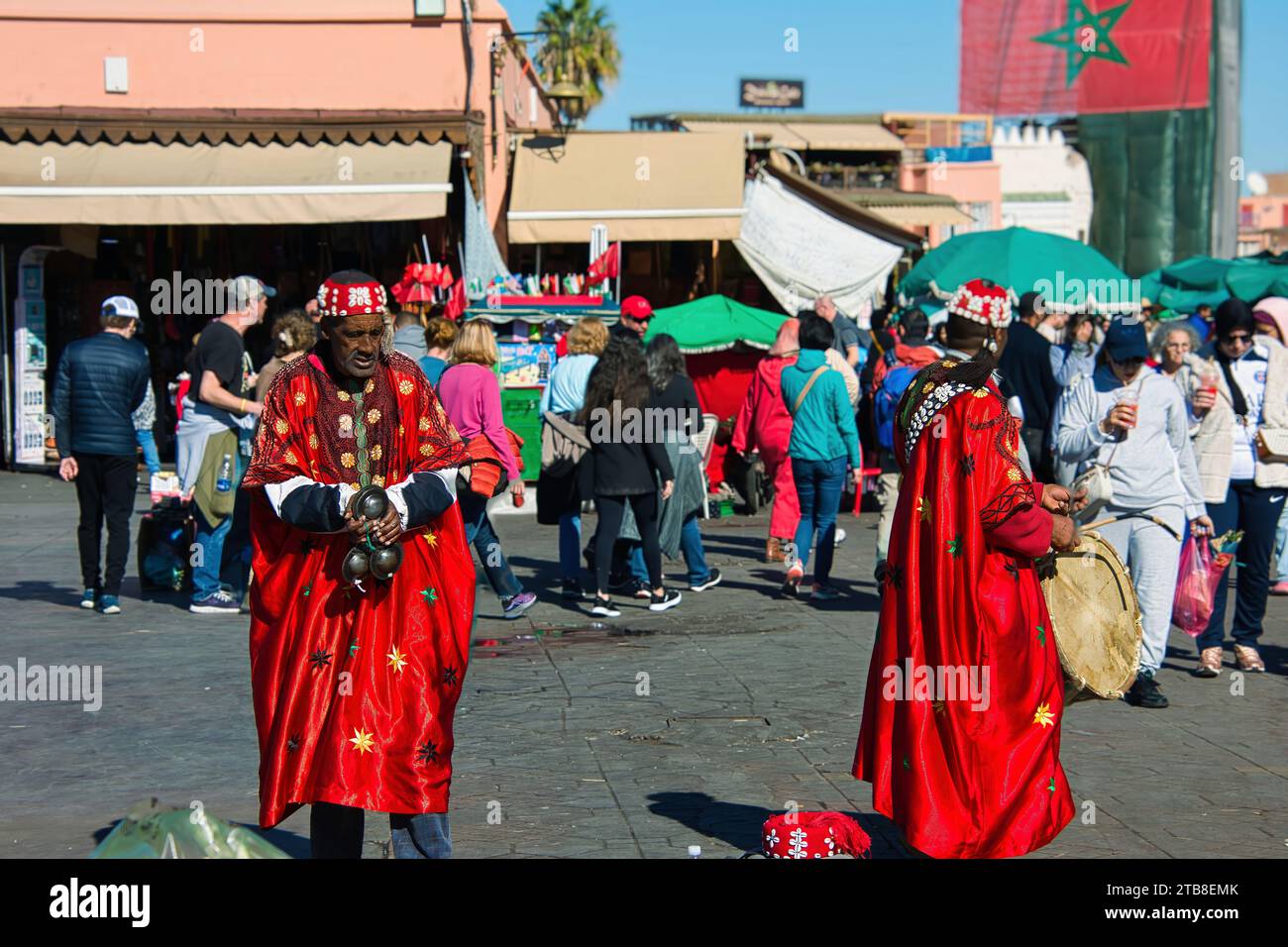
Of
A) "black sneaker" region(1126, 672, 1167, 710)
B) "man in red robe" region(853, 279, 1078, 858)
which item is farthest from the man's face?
"black sneaker" region(1126, 672, 1167, 710)

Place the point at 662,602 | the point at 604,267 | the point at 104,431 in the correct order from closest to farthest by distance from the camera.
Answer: the point at 104,431
the point at 662,602
the point at 604,267

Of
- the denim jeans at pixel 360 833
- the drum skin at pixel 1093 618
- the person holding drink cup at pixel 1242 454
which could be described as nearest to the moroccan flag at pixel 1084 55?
the person holding drink cup at pixel 1242 454

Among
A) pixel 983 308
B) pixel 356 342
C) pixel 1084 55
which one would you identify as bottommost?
pixel 356 342

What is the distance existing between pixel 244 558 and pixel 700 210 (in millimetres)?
9785

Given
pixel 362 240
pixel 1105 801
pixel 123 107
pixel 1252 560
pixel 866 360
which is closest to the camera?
pixel 1105 801

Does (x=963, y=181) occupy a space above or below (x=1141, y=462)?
above

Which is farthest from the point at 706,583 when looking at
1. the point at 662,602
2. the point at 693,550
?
the point at 662,602

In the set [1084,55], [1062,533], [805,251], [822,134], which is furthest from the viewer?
[1084,55]

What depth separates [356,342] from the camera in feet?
15.8

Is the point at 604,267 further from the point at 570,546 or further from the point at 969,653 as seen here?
the point at 969,653

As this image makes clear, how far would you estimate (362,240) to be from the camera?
64.4 ft

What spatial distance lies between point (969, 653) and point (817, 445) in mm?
6096
